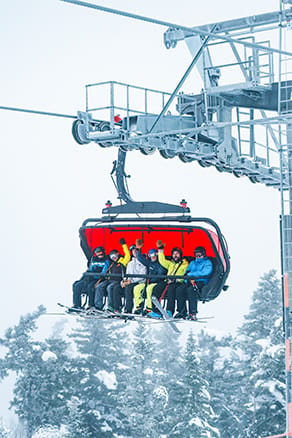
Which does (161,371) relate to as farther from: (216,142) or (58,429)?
(216,142)

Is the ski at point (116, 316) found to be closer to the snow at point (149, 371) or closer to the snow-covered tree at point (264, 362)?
the snow-covered tree at point (264, 362)

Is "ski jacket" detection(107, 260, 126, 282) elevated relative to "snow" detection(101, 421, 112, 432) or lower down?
elevated

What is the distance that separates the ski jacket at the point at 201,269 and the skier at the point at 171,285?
0.40ft

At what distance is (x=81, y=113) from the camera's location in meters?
15.7

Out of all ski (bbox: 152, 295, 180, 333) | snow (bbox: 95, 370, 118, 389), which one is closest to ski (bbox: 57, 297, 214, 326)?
ski (bbox: 152, 295, 180, 333)

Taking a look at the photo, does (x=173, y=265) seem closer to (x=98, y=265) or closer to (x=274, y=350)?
(x=98, y=265)

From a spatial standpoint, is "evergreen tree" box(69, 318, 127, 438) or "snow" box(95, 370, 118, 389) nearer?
"evergreen tree" box(69, 318, 127, 438)

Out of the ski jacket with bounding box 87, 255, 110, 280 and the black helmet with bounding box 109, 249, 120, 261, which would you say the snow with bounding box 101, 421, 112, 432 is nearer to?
the ski jacket with bounding box 87, 255, 110, 280

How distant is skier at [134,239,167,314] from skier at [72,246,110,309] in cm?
74

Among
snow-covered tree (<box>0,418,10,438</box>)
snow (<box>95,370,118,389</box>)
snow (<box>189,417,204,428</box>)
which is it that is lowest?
snow-covered tree (<box>0,418,10,438</box>)

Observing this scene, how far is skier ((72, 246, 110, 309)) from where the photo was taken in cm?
1645

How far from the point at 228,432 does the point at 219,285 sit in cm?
2641

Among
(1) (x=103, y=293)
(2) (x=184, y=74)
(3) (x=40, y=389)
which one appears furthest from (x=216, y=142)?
(3) (x=40, y=389)

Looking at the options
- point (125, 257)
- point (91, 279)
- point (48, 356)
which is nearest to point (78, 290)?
point (91, 279)
